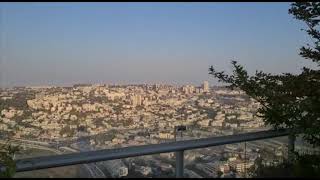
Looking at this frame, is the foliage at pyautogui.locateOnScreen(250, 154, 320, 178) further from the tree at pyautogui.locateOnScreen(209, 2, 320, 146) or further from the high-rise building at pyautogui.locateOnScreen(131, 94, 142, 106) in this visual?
the high-rise building at pyautogui.locateOnScreen(131, 94, 142, 106)

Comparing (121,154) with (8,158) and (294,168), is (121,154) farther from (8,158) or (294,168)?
(294,168)

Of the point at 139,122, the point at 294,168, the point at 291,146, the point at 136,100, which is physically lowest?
the point at 294,168

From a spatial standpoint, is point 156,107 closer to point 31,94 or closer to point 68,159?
point 31,94

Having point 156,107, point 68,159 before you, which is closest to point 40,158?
point 68,159

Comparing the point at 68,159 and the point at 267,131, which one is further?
the point at 267,131

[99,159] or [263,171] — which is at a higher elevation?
[99,159]

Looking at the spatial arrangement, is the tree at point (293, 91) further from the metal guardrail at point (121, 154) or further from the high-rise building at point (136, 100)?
the high-rise building at point (136, 100)

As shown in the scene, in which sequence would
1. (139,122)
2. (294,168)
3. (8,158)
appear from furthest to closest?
(139,122)
(294,168)
(8,158)

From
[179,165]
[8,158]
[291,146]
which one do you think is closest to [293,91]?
[291,146]

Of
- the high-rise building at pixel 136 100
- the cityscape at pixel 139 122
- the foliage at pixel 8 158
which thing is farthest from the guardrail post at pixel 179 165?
the high-rise building at pixel 136 100
